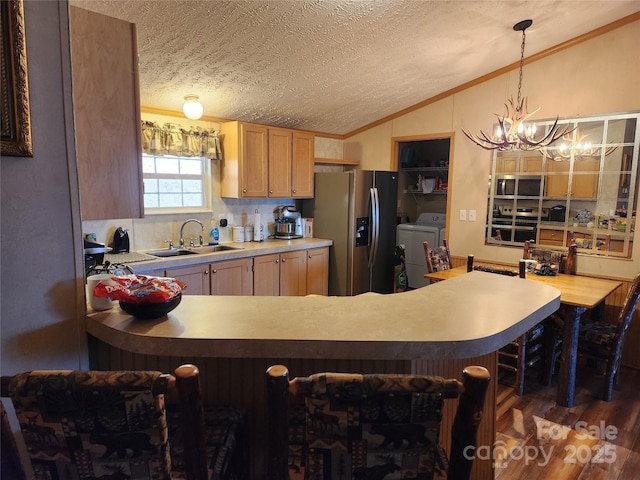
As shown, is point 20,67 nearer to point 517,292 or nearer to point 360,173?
point 517,292

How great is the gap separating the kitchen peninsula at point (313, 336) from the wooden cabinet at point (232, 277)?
1.89 metres

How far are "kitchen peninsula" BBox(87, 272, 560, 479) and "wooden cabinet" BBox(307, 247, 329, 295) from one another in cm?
278

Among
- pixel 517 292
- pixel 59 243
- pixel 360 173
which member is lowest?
pixel 517 292

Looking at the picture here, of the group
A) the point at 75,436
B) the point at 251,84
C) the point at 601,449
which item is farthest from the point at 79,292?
the point at 601,449

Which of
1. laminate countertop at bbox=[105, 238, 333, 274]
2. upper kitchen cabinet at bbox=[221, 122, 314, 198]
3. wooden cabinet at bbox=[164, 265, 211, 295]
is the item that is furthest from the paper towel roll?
wooden cabinet at bbox=[164, 265, 211, 295]

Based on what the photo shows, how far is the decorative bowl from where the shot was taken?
1.40 m

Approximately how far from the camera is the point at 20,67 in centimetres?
123

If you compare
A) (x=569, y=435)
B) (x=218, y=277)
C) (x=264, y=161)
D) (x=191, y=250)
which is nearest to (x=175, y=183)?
(x=191, y=250)

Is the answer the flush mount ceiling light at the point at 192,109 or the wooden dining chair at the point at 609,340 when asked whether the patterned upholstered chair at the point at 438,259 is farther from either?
the flush mount ceiling light at the point at 192,109

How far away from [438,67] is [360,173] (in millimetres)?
1364

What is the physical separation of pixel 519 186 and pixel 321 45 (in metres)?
2.52

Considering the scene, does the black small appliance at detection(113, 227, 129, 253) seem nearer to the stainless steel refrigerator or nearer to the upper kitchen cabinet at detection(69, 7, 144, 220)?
the upper kitchen cabinet at detection(69, 7, 144, 220)

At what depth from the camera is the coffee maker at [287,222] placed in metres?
4.79

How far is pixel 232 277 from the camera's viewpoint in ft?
12.2
